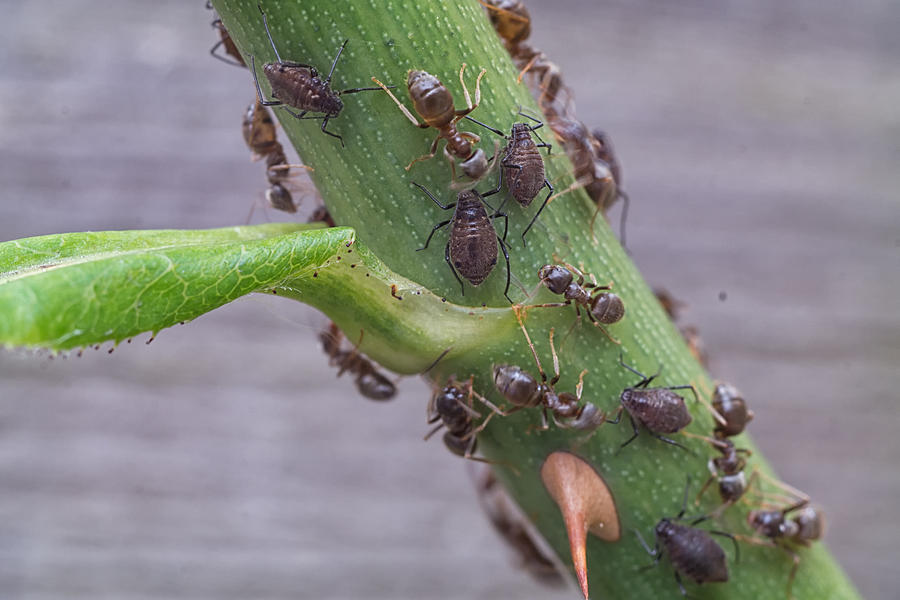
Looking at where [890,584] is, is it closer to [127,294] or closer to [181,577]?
[181,577]

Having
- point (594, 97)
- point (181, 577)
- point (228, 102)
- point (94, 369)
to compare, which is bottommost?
point (181, 577)

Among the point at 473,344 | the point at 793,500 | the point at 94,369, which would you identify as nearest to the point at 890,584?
the point at 793,500

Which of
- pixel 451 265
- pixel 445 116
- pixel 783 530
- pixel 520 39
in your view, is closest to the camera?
pixel 445 116

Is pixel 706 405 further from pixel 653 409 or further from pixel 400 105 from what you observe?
pixel 400 105

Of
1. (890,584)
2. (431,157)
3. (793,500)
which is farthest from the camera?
(890,584)

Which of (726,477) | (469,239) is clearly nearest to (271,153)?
(469,239)

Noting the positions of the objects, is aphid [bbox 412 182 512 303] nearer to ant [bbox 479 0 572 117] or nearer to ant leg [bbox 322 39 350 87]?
ant leg [bbox 322 39 350 87]
